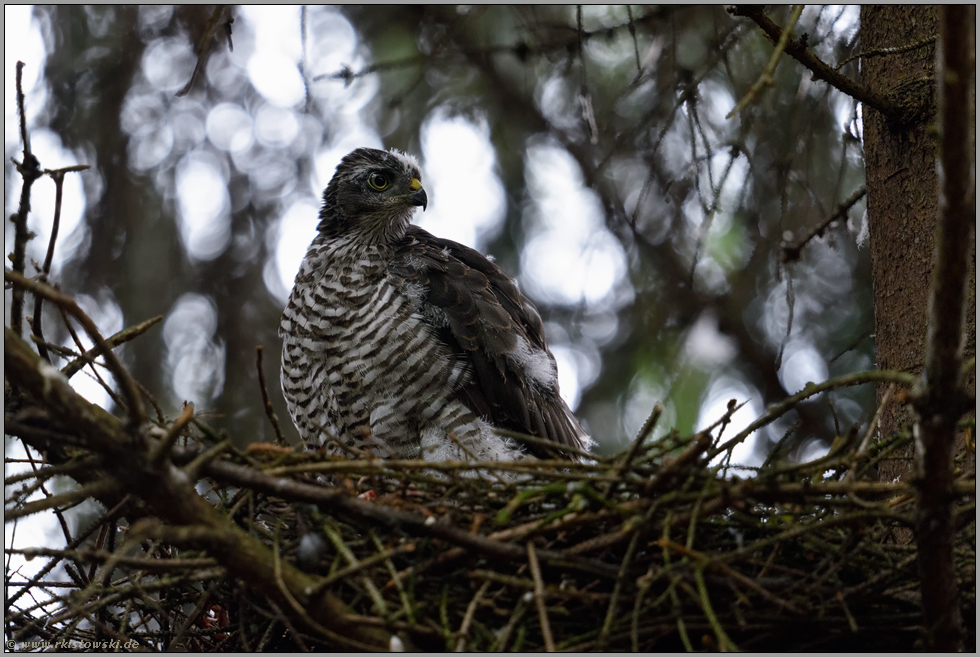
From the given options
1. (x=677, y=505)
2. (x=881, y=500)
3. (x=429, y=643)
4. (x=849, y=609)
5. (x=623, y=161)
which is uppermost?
(x=623, y=161)

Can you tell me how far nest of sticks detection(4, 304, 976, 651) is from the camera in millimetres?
2006

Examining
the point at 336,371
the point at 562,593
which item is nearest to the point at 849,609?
the point at 562,593

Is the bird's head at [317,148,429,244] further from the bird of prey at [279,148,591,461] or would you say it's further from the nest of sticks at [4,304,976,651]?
the nest of sticks at [4,304,976,651]

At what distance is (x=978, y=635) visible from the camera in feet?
6.91

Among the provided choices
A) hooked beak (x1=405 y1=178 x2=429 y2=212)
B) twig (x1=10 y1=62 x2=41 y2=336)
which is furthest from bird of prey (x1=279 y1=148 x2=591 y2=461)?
twig (x1=10 y1=62 x2=41 y2=336)

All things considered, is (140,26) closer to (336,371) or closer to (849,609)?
(336,371)

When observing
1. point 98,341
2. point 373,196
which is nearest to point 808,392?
point 98,341

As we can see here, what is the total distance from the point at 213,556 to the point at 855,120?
3.26 m

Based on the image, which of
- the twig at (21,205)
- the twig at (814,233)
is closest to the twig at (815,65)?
the twig at (814,233)

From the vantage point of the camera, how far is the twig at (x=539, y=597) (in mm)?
1923

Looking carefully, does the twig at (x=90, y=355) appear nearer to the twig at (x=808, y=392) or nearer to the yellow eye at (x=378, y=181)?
the twig at (x=808, y=392)

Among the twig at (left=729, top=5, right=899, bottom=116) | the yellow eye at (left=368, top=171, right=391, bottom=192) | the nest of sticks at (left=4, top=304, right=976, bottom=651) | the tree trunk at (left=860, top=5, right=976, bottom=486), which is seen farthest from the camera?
the yellow eye at (left=368, top=171, right=391, bottom=192)

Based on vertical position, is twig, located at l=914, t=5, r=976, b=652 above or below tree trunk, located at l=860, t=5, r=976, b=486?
below

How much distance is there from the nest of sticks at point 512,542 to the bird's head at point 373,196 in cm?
228
